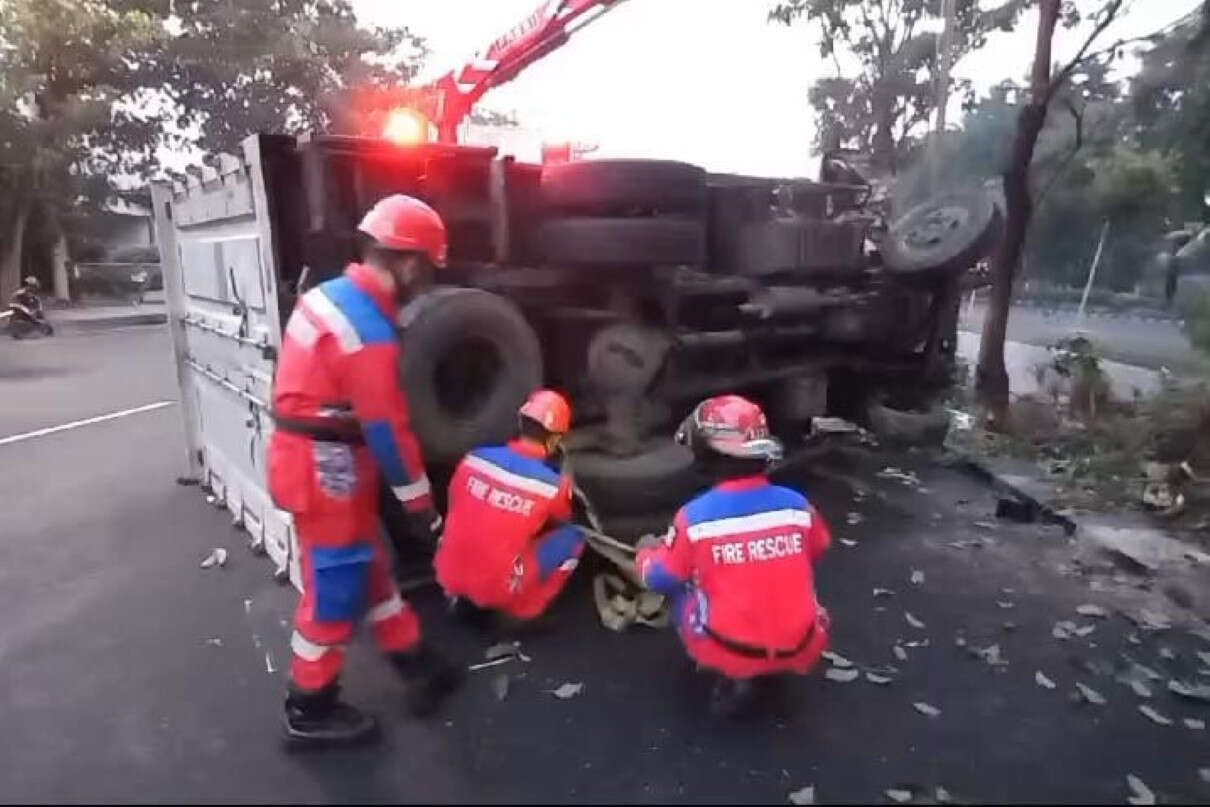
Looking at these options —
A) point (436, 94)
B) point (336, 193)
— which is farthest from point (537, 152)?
point (436, 94)

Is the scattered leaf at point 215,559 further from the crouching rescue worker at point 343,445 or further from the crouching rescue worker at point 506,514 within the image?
the crouching rescue worker at point 343,445

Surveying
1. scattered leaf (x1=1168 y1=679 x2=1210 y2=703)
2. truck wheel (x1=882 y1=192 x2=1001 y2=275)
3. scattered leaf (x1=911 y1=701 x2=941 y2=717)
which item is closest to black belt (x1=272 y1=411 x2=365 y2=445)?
scattered leaf (x1=911 y1=701 x2=941 y2=717)

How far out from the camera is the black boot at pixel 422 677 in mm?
2869

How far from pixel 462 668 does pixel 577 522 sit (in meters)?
1.04

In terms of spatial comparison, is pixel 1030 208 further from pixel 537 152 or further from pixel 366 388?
pixel 366 388

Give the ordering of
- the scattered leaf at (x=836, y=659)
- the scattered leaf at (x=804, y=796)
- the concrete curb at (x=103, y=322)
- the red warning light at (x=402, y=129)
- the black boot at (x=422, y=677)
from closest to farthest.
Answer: the scattered leaf at (x=804, y=796) < the black boot at (x=422, y=677) < the scattered leaf at (x=836, y=659) < the red warning light at (x=402, y=129) < the concrete curb at (x=103, y=322)

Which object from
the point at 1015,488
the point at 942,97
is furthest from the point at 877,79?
the point at 1015,488

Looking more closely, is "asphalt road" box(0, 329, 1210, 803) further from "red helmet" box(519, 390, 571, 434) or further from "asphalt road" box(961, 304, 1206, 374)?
"asphalt road" box(961, 304, 1206, 374)

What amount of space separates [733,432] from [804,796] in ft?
3.55

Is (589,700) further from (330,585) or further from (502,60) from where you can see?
(502,60)

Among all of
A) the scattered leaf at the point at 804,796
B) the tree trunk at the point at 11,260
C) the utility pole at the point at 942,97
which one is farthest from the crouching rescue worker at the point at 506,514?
the tree trunk at the point at 11,260

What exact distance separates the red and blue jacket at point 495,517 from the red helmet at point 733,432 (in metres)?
0.70

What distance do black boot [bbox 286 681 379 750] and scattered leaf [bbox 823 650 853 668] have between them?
1.68 metres

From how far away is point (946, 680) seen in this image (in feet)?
10.4
